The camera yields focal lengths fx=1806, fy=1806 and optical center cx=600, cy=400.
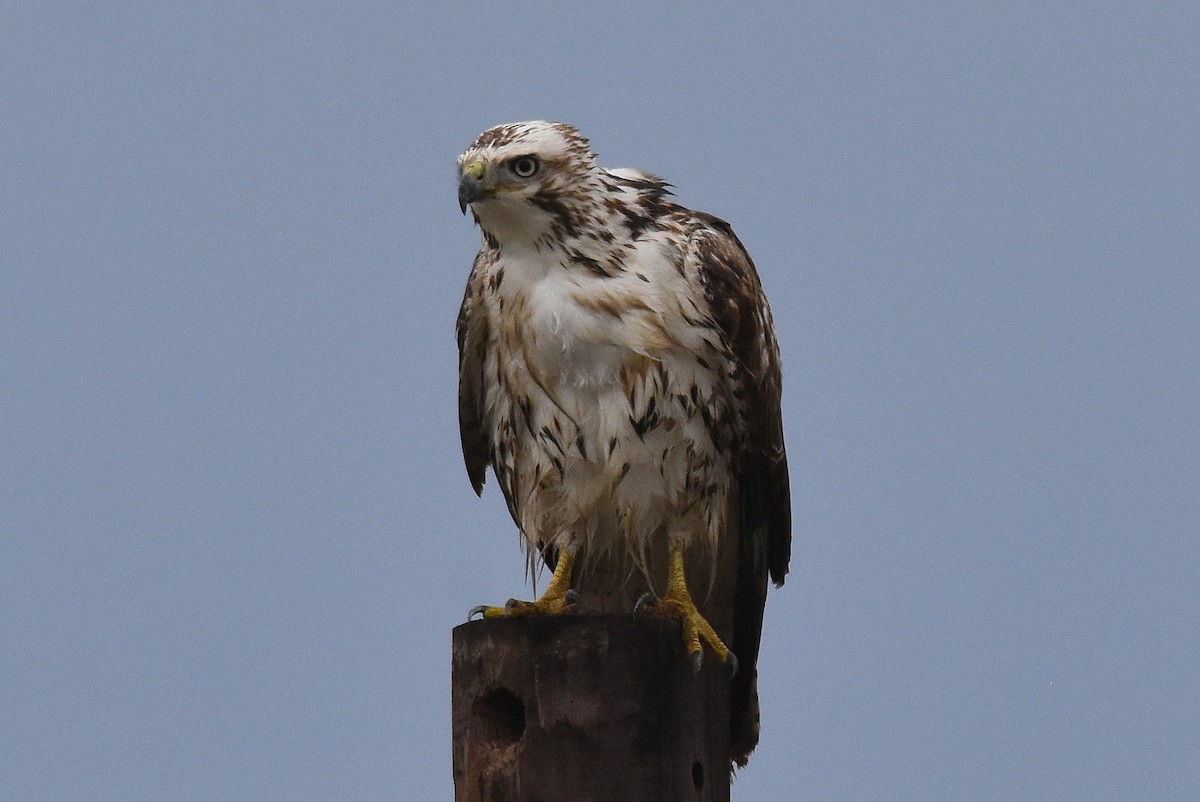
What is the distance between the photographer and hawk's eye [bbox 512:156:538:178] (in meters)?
6.79

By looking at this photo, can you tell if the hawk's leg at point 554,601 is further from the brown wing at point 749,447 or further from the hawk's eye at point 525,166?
the hawk's eye at point 525,166

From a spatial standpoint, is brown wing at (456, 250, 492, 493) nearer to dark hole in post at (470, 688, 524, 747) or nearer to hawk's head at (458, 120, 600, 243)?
hawk's head at (458, 120, 600, 243)

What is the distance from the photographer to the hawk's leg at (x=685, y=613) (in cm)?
639

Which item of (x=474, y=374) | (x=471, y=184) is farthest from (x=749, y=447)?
(x=471, y=184)

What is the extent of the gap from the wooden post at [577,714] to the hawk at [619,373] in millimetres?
565

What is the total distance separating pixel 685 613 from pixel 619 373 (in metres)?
0.95

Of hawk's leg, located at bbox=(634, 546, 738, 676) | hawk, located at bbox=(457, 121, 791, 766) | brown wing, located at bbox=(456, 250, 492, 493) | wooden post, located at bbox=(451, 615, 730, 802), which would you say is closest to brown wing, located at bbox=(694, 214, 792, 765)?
hawk, located at bbox=(457, 121, 791, 766)

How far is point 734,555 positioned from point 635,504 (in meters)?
0.64

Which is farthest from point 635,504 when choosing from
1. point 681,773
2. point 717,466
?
point 681,773

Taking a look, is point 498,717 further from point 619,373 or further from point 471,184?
point 471,184

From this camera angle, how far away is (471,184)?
670 cm

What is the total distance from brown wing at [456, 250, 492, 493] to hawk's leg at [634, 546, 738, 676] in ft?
3.39

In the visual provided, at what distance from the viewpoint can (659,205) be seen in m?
7.21

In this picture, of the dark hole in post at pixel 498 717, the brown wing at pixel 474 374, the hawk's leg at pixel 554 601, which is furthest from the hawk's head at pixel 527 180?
the dark hole in post at pixel 498 717
